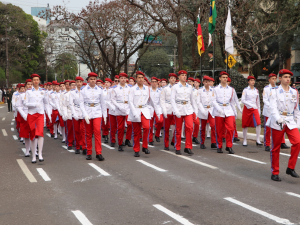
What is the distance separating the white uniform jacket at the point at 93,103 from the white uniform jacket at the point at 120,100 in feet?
7.14

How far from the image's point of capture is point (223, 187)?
706 centimetres

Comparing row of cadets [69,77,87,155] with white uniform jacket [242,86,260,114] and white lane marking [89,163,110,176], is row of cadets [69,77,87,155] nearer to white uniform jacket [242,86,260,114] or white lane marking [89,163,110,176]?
white lane marking [89,163,110,176]

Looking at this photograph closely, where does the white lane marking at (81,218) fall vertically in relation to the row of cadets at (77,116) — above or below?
below

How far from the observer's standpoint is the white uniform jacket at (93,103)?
399 inches

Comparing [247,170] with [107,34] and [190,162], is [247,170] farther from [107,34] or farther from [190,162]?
[107,34]

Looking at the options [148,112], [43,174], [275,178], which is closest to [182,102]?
[148,112]

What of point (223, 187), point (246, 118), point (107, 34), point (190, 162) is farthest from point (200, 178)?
point (107, 34)

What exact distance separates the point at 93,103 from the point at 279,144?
4.59m

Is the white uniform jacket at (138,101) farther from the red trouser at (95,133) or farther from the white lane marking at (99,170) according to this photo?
the white lane marking at (99,170)

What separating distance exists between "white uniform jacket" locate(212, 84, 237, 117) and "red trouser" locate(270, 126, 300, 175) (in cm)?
316

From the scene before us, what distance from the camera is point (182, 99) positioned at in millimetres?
10828

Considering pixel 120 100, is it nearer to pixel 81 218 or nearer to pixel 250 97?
pixel 250 97

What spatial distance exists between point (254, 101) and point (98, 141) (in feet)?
16.1

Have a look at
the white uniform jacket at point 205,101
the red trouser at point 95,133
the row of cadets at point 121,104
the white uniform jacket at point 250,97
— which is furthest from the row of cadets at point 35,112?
the white uniform jacket at point 250,97
